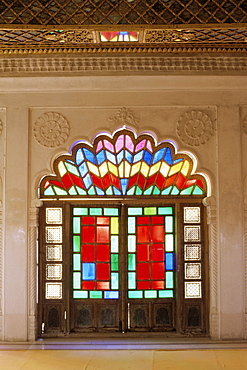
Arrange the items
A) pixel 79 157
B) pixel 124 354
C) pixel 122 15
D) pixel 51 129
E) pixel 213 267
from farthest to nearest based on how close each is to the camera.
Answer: pixel 79 157 < pixel 51 129 < pixel 213 267 < pixel 124 354 < pixel 122 15

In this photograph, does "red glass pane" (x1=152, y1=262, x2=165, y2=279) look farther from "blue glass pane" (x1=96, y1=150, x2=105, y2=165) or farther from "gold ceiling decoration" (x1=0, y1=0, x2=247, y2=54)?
"gold ceiling decoration" (x1=0, y1=0, x2=247, y2=54)

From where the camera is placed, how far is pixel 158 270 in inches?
274

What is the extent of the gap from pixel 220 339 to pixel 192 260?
1.01 meters

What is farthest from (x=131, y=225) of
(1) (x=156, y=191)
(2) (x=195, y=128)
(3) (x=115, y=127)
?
(2) (x=195, y=128)

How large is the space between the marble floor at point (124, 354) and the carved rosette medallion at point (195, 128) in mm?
2434

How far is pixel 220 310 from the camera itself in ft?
21.5

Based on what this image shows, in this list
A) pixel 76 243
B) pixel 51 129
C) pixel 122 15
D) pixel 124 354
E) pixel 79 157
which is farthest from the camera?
pixel 76 243

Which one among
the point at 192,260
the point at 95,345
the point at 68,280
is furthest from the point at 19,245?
the point at 192,260

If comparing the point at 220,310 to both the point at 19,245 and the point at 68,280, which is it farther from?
the point at 19,245

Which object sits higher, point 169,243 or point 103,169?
point 103,169

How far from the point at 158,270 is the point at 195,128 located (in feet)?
6.09

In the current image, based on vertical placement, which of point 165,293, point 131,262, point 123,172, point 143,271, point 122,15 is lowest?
point 165,293

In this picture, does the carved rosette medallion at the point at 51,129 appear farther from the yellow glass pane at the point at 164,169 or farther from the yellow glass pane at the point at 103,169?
the yellow glass pane at the point at 164,169

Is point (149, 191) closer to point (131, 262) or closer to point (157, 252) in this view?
point (157, 252)
